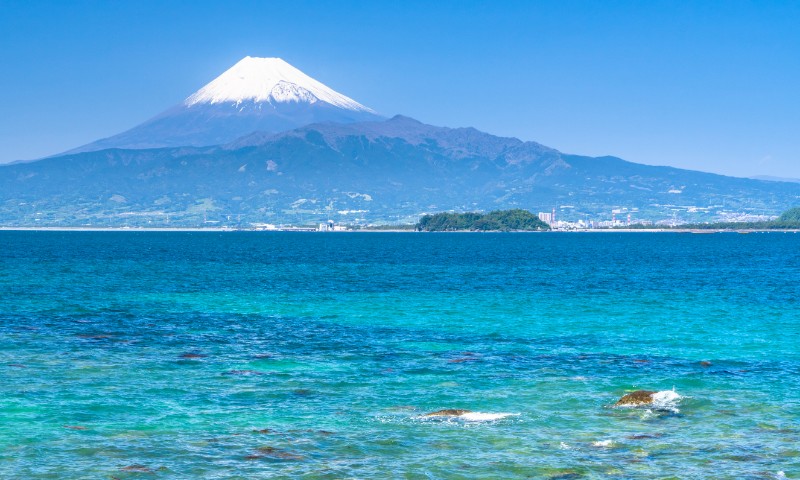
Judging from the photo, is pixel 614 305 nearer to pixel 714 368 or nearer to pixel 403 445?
pixel 714 368

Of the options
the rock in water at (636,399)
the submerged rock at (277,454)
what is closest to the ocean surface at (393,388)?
the submerged rock at (277,454)

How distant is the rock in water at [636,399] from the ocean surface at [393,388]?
35 centimetres

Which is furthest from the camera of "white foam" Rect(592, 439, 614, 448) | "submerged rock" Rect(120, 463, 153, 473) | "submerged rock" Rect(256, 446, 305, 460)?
"white foam" Rect(592, 439, 614, 448)

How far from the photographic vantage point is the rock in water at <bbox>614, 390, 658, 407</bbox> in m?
24.7

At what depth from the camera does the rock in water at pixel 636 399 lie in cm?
2466

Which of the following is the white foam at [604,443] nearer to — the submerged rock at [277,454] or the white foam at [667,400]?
the white foam at [667,400]

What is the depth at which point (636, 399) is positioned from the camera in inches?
978

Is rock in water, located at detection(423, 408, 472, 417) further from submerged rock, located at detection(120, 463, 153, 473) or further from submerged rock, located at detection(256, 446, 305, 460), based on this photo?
submerged rock, located at detection(120, 463, 153, 473)

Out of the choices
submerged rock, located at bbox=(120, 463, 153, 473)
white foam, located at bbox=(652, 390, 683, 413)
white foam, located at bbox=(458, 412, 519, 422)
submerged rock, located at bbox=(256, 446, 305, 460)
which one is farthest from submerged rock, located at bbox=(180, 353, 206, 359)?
white foam, located at bbox=(652, 390, 683, 413)

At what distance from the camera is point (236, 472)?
61.1 feet

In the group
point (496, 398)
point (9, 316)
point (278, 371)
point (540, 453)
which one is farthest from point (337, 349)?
point (9, 316)

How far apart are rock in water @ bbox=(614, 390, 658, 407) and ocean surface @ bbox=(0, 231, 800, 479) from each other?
350 mm

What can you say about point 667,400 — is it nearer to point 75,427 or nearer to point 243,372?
point 243,372

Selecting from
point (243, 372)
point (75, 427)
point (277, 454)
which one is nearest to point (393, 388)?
point (243, 372)
